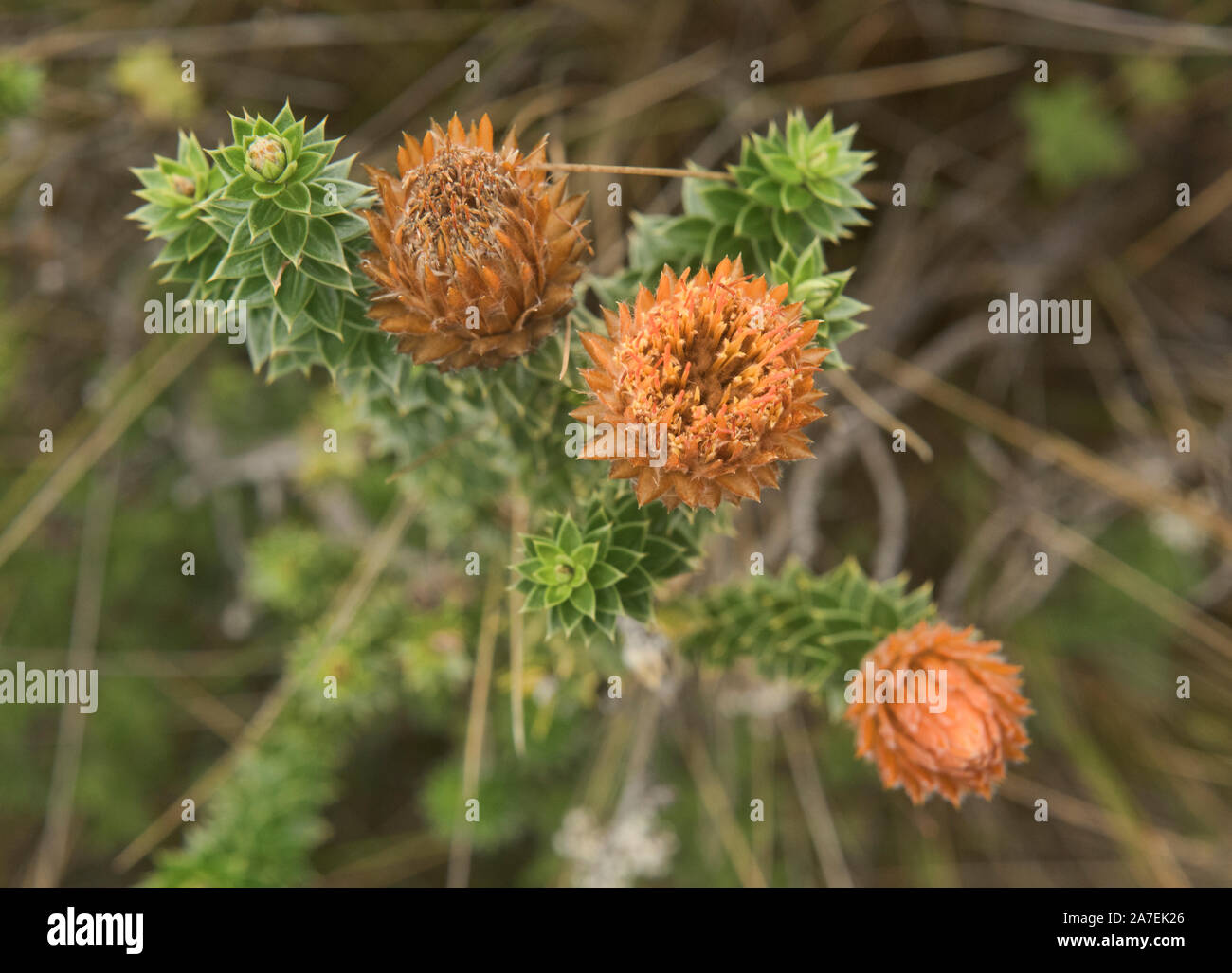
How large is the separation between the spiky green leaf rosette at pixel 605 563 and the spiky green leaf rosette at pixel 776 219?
2.04 feet

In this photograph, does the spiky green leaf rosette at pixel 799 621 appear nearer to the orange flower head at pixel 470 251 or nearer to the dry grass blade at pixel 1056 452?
the orange flower head at pixel 470 251

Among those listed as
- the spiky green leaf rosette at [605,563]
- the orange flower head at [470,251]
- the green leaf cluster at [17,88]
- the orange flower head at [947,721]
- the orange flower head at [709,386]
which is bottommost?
the orange flower head at [947,721]

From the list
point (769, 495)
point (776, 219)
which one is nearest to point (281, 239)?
point (776, 219)

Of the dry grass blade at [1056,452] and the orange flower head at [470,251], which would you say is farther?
the dry grass blade at [1056,452]

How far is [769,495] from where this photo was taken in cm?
421

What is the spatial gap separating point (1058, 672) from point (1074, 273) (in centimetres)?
225

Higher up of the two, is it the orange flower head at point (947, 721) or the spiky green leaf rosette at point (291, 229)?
the spiky green leaf rosette at point (291, 229)

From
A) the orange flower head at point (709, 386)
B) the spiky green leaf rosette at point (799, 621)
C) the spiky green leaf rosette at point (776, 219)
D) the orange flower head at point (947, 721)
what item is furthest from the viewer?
the spiky green leaf rosette at point (799, 621)

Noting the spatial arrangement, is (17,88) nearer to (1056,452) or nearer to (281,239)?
(281,239)

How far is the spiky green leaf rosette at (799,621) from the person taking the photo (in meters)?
2.34

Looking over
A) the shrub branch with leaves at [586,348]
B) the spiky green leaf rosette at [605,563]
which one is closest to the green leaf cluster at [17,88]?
the shrub branch with leaves at [586,348]

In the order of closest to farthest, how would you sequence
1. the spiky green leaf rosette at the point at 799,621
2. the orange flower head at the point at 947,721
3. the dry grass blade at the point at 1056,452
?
the orange flower head at the point at 947,721, the spiky green leaf rosette at the point at 799,621, the dry grass blade at the point at 1056,452
